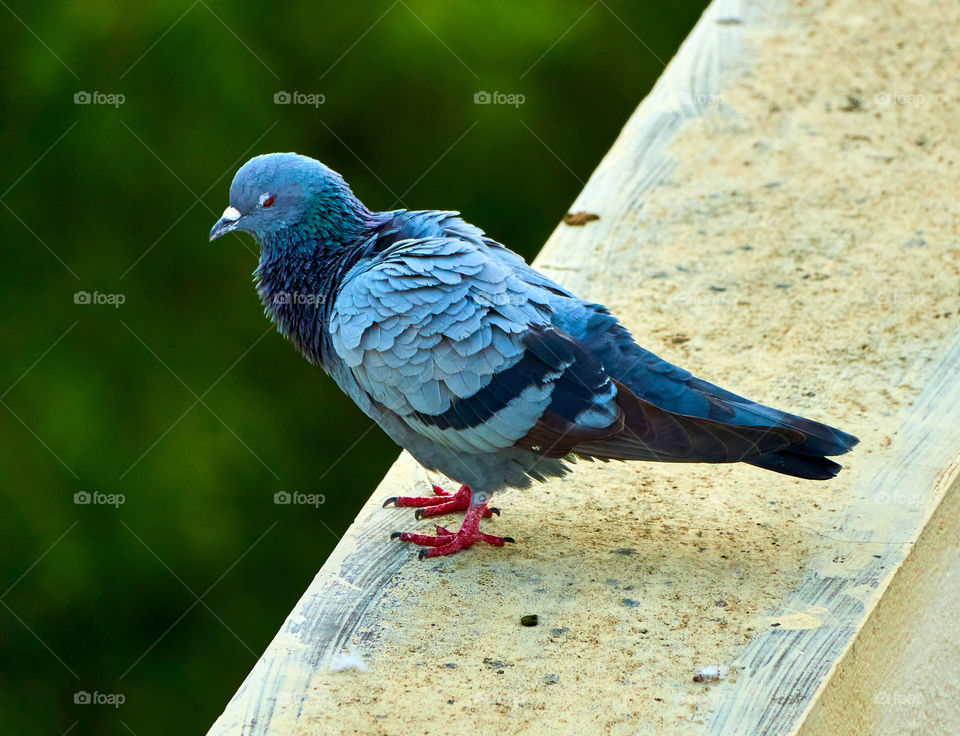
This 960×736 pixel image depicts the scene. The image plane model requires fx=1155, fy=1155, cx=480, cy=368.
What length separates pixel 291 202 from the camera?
412cm

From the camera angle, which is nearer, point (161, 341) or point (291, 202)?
point (291, 202)

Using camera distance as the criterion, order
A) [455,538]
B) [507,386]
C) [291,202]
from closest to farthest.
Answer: [507,386], [455,538], [291,202]

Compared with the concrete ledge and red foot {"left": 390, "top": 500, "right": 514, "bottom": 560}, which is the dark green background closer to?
the concrete ledge

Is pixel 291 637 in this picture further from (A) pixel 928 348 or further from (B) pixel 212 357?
(B) pixel 212 357

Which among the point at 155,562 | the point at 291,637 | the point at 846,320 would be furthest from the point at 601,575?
the point at 155,562

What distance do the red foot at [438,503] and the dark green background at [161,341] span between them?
2.99 metres

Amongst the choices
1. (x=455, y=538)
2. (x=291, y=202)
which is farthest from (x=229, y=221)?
(x=455, y=538)

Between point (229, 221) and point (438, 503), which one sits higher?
point (229, 221)

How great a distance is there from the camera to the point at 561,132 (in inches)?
304

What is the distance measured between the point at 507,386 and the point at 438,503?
0.71 metres

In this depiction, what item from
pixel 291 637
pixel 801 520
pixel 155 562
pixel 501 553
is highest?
pixel 801 520

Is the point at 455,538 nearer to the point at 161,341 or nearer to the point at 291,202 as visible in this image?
the point at 291,202

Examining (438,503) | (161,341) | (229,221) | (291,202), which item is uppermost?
(291,202)

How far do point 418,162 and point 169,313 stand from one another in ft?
5.96
